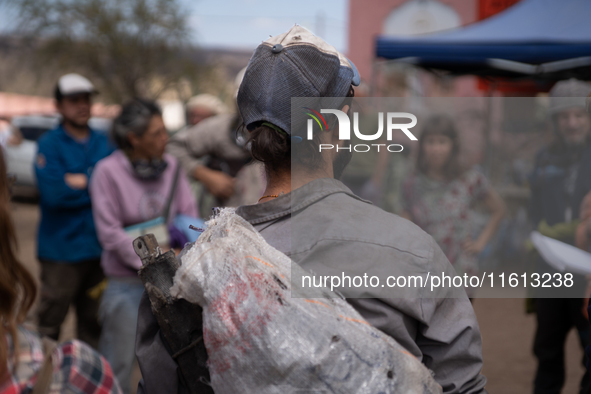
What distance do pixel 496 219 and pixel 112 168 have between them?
2.64m

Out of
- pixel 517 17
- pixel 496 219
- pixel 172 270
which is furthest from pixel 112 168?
pixel 517 17

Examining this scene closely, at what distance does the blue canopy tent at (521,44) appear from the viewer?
5414 mm

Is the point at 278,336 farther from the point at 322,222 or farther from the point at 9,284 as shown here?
the point at 9,284

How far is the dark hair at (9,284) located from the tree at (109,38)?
36.4 feet

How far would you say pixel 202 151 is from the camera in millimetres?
4098

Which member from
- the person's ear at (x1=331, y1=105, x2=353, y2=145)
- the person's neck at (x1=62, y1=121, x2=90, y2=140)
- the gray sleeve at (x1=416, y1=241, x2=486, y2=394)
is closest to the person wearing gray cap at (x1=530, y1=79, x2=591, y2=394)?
the gray sleeve at (x1=416, y1=241, x2=486, y2=394)

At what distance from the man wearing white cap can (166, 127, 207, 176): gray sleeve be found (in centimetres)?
54

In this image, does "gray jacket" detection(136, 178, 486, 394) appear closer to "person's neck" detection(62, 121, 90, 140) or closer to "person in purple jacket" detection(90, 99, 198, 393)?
"person in purple jacket" detection(90, 99, 198, 393)

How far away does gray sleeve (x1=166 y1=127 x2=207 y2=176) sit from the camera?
407 centimetres

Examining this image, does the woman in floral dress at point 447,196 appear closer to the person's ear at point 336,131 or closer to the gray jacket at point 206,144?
the gray jacket at point 206,144

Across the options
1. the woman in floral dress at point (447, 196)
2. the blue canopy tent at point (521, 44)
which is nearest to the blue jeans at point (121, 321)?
the woman in floral dress at point (447, 196)

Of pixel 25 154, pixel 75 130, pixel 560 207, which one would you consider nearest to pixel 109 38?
pixel 25 154

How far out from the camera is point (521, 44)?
5.56 m

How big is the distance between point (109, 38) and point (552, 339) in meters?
11.4
